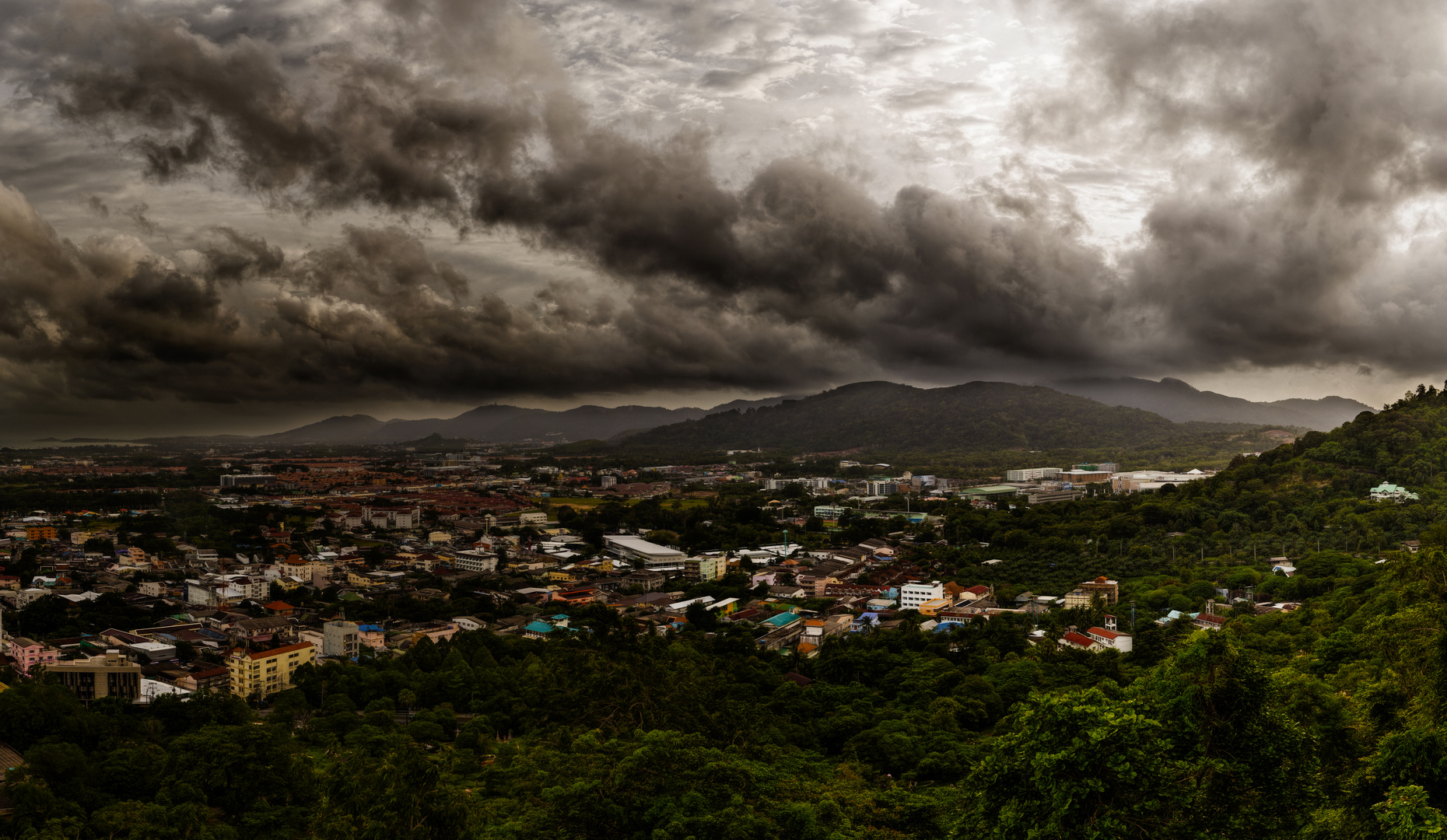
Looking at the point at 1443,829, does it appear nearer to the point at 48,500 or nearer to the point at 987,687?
the point at 987,687

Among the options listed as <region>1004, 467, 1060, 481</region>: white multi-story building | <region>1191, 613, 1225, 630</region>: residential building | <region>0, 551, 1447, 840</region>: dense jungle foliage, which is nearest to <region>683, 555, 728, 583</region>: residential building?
<region>0, 551, 1447, 840</region>: dense jungle foliage

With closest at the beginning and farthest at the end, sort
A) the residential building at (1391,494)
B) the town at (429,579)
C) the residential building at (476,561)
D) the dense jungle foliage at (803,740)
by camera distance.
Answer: the dense jungle foliage at (803,740) → the town at (429,579) → the residential building at (1391,494) → the residential building at (476,561)

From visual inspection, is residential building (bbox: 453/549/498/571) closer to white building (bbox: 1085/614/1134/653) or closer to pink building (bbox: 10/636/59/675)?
pink building (bbox: 10/636/59/675)

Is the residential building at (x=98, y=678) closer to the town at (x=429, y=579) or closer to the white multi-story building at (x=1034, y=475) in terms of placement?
the town at (x=429, y=579)

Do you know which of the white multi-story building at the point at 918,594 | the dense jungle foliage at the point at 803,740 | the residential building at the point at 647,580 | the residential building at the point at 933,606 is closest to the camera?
the dense jungle foliage at the point at 803,740

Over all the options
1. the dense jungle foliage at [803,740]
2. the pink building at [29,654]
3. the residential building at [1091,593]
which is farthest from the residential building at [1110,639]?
the pink building at [29,654]
